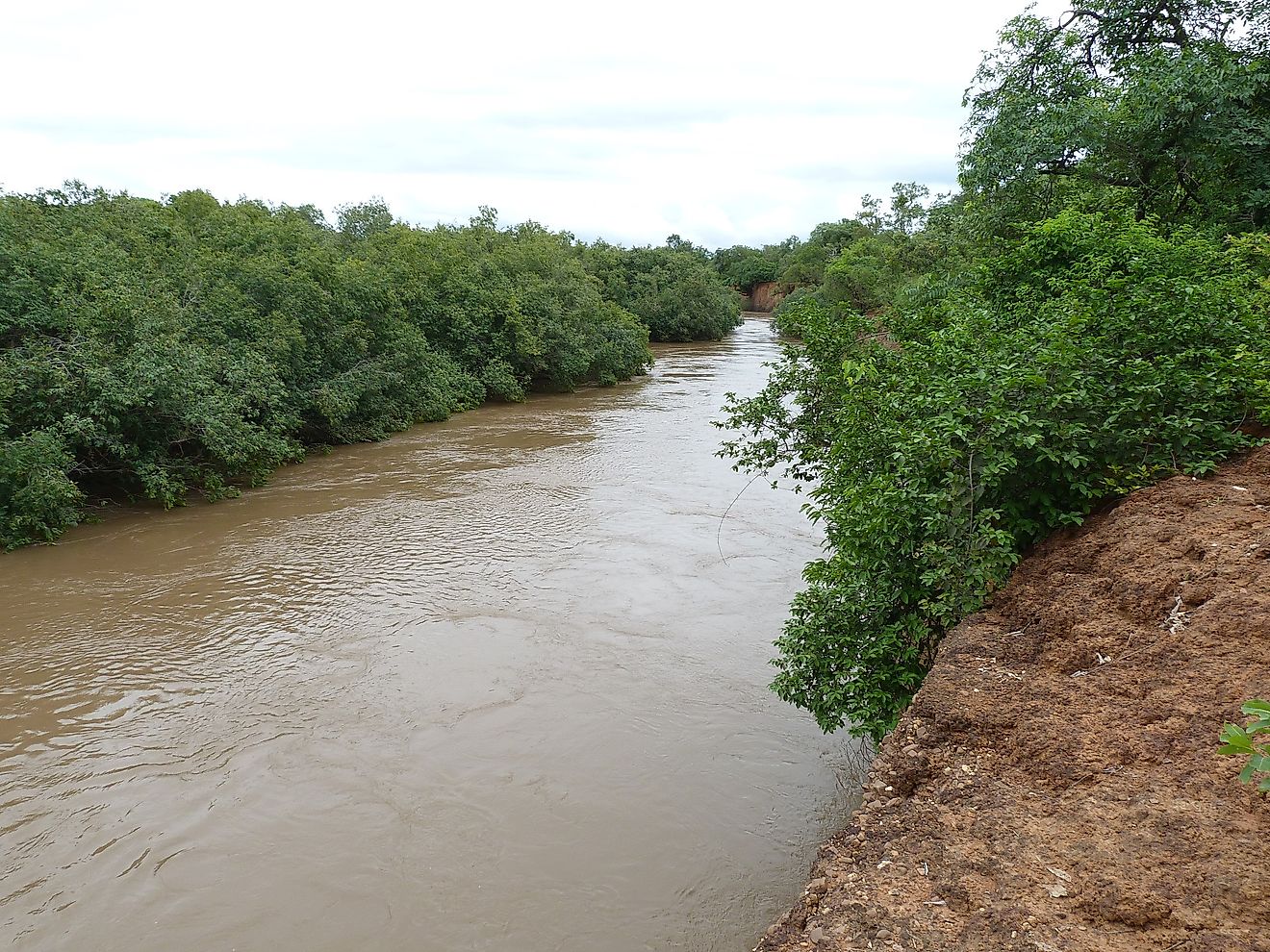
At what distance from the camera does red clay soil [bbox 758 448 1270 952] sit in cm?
253

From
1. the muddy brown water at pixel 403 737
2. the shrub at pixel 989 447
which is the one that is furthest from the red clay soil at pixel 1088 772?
the muddy brown water at pixel 403 737

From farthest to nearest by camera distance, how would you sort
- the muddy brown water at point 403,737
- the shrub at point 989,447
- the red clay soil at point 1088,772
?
the muddy brown water at point 403,737 < the shrub at point 989,447 < the red clay soil at point 1088,772

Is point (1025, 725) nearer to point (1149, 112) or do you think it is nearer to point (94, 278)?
point (1149, 112)

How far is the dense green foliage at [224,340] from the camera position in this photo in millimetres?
11695

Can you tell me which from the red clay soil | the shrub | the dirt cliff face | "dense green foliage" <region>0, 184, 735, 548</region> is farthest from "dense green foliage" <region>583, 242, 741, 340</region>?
the red clay soil

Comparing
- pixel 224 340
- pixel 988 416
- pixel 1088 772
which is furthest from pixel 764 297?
pixel 1088 772

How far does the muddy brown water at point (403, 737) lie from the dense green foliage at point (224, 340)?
1.30 meters

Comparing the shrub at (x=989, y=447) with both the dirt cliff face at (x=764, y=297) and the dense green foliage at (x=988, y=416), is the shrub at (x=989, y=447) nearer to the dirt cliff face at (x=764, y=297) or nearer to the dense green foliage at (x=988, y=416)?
the dense green foliage at (x=988, y=416)

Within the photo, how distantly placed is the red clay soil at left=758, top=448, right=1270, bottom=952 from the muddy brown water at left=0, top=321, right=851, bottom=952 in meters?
2.10

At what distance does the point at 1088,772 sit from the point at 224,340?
621 inches

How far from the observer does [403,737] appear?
268 inches

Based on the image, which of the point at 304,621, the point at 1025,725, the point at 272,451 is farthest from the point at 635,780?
the point at 272,451

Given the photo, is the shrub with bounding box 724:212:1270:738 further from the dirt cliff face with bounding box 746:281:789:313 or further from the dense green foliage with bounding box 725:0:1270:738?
the dirt cliff face with bounding box 746:281:789:313

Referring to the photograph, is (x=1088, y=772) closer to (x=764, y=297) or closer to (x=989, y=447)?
(x=989, y=447)
